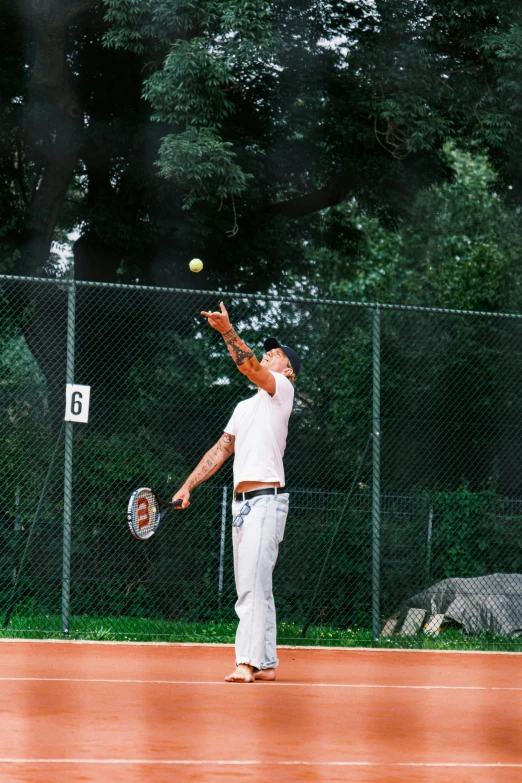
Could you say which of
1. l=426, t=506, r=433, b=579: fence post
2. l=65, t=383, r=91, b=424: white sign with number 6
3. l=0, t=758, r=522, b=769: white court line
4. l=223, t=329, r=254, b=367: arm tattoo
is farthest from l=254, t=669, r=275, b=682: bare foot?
l=426, t=506, r=433, b=579: fence post

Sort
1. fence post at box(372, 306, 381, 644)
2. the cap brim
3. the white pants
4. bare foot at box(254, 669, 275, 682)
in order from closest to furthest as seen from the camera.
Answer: the white pants, bare foot at box(254, 669, 275, 682), the cap brim, fence post at box(372, 306, 381, 644)

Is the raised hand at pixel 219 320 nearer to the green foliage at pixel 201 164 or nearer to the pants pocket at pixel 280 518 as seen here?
the pants pocket at pixel 280 518

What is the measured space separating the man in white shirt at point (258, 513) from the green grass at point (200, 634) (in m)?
2.91

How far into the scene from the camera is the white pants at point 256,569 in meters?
6.41

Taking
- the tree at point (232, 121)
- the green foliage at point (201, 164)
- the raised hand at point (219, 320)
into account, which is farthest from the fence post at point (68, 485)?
the raised hand at point (219, 320)

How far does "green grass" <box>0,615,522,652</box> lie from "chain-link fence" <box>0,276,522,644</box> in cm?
6

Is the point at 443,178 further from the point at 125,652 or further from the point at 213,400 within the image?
the point at 125,652

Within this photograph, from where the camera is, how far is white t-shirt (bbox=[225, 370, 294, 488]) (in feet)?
21.4

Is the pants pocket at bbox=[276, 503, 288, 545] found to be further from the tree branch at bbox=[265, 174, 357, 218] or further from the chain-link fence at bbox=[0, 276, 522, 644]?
the tree branch at bbox=[265, 174, 357, 218]

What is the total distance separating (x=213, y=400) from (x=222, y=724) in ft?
21.2

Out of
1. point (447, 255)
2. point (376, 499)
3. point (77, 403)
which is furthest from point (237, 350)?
point (447, 255)

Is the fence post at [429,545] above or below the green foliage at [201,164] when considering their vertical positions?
below

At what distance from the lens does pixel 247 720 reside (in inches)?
208

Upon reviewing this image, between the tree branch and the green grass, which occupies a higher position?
the tree branch
